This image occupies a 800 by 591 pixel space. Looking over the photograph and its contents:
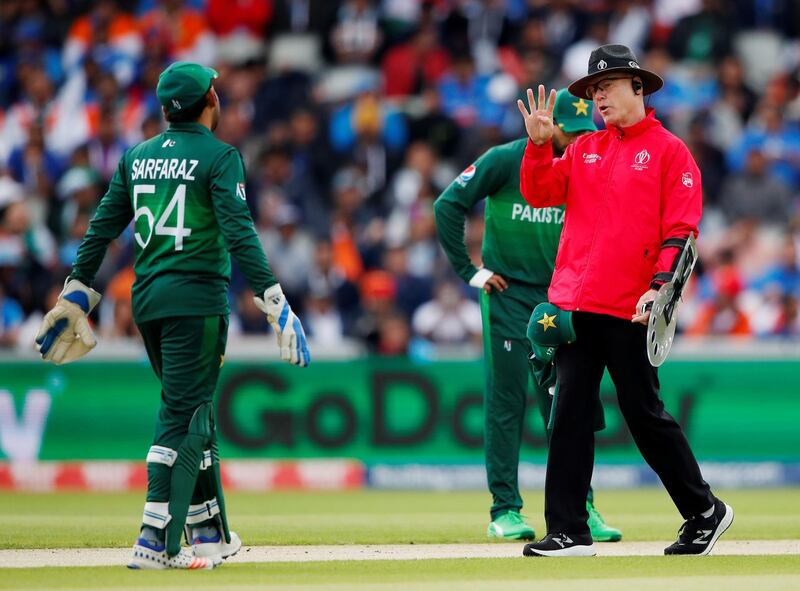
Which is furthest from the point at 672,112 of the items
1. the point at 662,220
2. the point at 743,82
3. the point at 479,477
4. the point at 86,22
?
the point at 662,220

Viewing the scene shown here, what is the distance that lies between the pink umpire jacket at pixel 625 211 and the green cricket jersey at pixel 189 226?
1.60 meters

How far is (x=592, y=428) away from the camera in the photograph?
8203 mm

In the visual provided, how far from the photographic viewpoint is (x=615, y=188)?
26.3ft

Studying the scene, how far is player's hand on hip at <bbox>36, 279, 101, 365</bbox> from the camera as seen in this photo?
818 cm

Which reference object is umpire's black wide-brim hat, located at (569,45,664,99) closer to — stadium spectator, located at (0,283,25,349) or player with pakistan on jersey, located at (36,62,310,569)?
player with pakistan on jersey, located at (36,62,310,569)

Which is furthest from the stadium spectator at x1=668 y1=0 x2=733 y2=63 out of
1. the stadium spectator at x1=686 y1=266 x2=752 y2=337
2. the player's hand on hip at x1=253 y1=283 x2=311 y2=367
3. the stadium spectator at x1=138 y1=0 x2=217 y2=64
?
the player's hand on hip at x1=253 y1=283 x2=311 y2=367

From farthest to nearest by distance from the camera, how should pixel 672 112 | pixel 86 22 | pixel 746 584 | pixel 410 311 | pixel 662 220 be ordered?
pixel 86 22 → pixel 672 112 → pixel 410 311 → pixel 662 220 → pixel 746 584

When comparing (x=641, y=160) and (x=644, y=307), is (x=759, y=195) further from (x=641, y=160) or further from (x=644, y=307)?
(x=644, y=307)

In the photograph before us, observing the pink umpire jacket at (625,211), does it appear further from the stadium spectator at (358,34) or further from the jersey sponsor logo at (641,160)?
the stadium spectator at (358,34)

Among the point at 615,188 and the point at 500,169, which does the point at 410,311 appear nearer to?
the point at 500,169

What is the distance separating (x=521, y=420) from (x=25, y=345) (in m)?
7.99

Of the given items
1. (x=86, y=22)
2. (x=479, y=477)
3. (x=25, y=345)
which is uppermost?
(x=86, y=22)

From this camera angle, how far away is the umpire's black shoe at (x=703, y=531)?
823cm

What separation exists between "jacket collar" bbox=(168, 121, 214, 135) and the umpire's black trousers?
220cm
